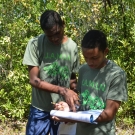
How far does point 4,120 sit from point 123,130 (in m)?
1.67

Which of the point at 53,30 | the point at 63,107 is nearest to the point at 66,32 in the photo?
the point at 53,30

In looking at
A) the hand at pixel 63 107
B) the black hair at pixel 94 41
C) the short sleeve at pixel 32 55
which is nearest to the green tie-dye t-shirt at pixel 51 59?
the short sleeve at pixel 32 55

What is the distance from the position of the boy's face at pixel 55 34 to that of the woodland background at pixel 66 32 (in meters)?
1.67

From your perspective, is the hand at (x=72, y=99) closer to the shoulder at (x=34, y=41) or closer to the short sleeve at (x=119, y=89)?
the short sleeve at (x=119, y=89)

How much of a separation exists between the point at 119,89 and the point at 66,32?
2505mm

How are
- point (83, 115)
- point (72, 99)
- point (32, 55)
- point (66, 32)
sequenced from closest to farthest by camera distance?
point (83, 115)
point (72, 99)
point (32, 55)
point (66, 32)

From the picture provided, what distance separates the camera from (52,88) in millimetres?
2330

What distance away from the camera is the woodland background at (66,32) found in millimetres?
4172

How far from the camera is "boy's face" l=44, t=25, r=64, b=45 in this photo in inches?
93.4

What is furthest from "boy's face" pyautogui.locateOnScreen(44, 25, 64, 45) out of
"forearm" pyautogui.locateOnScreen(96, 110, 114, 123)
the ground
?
the ground

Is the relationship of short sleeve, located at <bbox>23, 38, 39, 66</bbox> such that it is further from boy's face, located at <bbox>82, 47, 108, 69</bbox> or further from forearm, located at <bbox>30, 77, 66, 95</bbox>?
boy's face, located at <bbox>82, 47, 108, 69</bbox>

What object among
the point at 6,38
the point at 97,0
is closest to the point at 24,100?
the point at 6,38

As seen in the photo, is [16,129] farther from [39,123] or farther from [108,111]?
[108,111]

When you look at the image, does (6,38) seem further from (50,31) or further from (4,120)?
(50,31)
